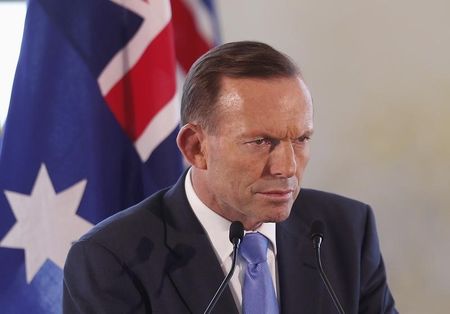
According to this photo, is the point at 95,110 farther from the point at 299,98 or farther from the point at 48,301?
the point at 299,98

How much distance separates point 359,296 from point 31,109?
93 centimetres

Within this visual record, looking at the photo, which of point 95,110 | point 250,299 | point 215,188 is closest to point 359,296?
point 250,299

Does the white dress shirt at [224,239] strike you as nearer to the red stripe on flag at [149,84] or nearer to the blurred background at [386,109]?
the red stripe on flag at [149,84]

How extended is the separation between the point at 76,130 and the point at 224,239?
0.60 meters

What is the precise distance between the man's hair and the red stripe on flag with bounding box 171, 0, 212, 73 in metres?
0.64

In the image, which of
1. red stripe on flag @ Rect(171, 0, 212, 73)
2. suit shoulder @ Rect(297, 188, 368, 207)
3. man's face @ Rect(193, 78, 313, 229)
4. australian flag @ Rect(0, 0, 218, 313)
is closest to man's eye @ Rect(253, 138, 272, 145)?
man's face @ Rect(193, 78, 313, 229)

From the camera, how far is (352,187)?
2.19 m

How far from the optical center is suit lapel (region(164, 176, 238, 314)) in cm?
144

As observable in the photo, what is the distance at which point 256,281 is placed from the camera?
147 centimetres

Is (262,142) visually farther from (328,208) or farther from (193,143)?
(328,208)

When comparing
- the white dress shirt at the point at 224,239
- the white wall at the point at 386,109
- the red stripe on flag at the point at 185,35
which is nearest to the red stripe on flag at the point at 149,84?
the red stripe on flag at the point at 185,35

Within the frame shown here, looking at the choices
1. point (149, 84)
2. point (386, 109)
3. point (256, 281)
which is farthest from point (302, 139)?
point (386, 109)

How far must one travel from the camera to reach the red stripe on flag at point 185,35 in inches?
82.7

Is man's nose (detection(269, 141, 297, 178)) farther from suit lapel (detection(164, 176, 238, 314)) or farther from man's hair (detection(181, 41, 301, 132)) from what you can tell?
suit lapel (detection(164, 176, 238, 314))
